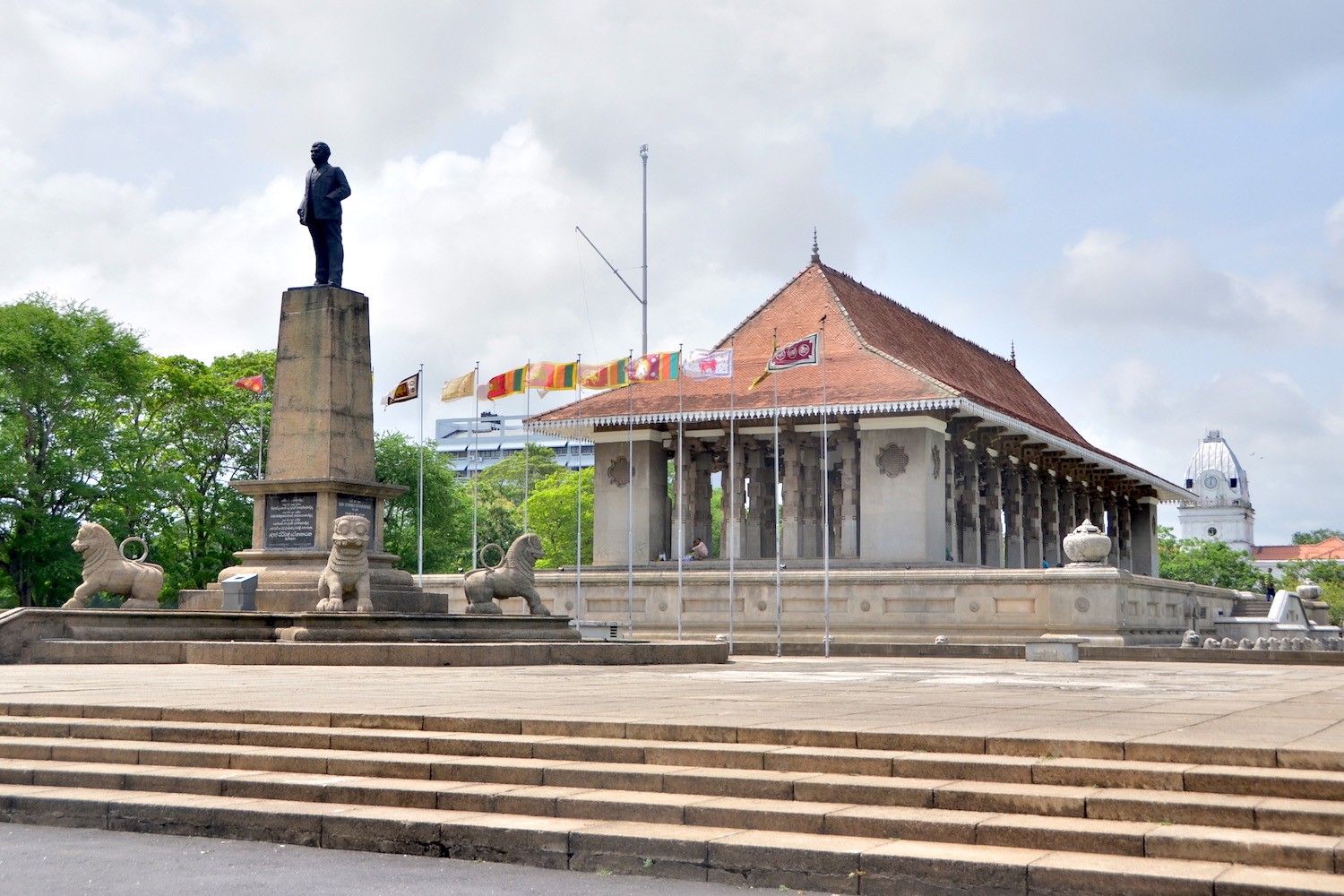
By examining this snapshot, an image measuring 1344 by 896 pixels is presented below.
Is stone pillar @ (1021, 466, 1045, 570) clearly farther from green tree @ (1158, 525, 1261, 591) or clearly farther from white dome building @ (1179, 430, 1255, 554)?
white dome building @ (1179, 430, 1255, 554)

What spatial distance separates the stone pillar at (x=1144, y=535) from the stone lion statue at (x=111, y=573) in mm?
46265

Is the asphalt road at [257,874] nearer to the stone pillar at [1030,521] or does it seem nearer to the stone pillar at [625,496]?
the stone pillar at [625,496]

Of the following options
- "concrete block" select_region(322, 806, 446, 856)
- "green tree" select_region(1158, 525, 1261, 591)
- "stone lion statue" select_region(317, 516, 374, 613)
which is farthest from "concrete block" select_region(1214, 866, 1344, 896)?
"green tree" select_region(1158, 525, 1261, 591)

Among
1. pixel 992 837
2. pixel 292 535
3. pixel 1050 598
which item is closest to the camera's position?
pixel 992 837

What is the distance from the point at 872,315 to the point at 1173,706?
32.4 metres

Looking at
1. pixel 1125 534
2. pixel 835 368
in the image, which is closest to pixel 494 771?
pixel 835 368

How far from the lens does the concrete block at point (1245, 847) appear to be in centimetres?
587

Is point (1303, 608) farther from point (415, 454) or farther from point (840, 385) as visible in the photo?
point (415, 454)

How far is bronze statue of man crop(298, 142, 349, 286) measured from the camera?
20848mm

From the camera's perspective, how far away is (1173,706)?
1044 cm

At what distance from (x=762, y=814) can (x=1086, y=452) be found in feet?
130

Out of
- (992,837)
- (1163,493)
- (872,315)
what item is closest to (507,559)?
(992,837)

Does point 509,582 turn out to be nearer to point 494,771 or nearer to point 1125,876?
point 494,771

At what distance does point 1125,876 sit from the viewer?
19.1 ft
